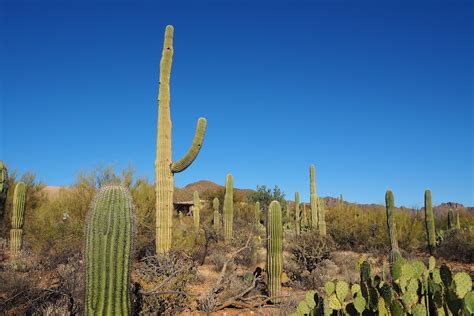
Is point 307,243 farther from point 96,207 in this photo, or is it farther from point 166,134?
point 96,207

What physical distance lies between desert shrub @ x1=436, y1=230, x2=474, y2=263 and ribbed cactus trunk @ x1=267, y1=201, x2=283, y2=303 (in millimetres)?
10037

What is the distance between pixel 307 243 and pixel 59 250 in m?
6.58

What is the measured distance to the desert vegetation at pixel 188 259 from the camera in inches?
168

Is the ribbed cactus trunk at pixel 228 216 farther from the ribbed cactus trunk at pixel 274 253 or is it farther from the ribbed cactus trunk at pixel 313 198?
the ribbed cactus trunk at pixel 274 253

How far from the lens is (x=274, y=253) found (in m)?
8.72

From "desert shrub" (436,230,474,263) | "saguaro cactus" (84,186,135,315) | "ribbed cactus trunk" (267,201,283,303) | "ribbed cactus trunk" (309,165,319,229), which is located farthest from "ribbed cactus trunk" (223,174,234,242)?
"saguaro cactus" (84,186,135,315)

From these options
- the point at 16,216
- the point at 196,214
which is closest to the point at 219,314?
the point at 16,216

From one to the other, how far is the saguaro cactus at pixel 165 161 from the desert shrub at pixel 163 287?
886 mm

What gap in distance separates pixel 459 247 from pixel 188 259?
38.5 ft

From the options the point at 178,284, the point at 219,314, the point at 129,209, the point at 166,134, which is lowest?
the point at 219,314

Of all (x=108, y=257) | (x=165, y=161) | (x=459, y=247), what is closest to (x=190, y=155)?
(x=165, y=161)

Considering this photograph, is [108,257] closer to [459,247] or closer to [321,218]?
[321,218]

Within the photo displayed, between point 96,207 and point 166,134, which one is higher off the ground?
point 166,134

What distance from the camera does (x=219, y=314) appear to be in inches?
283
